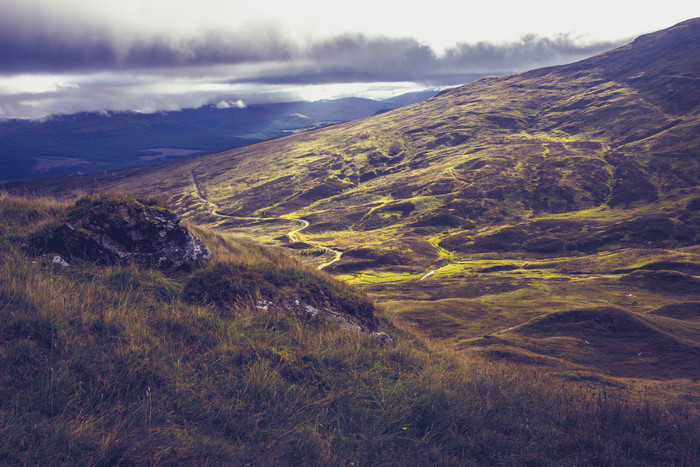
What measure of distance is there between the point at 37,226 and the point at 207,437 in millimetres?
9920

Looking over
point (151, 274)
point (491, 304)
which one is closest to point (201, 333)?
point (151, 274)

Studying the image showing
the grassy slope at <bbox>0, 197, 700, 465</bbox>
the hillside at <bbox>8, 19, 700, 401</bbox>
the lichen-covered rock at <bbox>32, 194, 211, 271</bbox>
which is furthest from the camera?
the hillside at <bbox>8, 19, 700, 401</bbox>

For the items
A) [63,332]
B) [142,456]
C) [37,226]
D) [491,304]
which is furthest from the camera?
[491,304]

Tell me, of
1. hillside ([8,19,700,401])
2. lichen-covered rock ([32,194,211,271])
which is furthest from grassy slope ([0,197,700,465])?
hillside ([8,19,700,401])

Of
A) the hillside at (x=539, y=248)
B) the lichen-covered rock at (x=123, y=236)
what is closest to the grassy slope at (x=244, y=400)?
the lichen-covered rock at (x=123, y=236)

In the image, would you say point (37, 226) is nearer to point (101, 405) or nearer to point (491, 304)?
point (101, 405)

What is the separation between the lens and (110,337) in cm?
593

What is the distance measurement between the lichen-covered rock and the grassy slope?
168cm

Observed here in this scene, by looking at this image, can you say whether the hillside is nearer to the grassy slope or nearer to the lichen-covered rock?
the lichen-covered rock

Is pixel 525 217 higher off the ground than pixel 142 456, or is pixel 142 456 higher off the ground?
pixel 142 456

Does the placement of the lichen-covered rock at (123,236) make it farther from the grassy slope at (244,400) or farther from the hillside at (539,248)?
the hillside at (539,248)

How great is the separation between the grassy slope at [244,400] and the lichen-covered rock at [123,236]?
168 centimetres

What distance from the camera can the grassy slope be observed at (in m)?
4.38

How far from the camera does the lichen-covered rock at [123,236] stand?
32.5 ft
